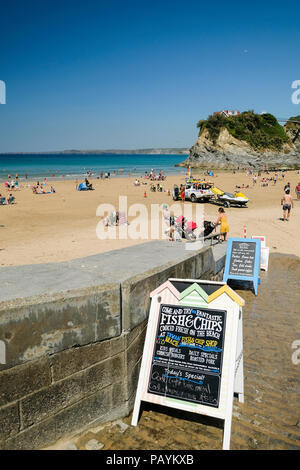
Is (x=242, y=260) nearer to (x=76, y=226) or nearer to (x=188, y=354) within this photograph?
(x=188, y=354)

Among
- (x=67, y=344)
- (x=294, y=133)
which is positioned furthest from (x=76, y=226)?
(x=294, y=133)

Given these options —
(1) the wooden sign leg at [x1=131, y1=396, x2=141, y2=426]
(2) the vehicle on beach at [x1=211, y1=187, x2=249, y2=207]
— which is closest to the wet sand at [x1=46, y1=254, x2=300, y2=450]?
(1) the wooden sign leg at [x1=131, y1=396, x2=141, y2=426]

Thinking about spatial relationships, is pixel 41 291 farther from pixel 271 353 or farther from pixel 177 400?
pixel 271 353

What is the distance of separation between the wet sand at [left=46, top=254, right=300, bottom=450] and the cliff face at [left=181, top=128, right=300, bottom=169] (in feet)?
257

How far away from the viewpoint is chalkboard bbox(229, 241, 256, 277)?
8.25 meters

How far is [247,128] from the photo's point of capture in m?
84.9

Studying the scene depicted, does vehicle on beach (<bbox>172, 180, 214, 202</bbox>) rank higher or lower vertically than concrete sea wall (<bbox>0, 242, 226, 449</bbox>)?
higher

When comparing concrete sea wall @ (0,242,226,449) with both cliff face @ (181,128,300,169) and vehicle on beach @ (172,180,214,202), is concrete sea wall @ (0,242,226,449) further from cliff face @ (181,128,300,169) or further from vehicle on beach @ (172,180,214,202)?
cliff face @ (181,128,300,169)

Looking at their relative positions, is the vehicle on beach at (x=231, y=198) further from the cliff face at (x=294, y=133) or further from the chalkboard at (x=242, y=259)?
the cliff face at (x=294, y=133)

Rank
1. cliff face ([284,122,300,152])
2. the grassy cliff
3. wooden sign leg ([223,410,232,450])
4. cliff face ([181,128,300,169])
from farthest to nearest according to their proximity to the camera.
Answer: cliff face ([284,122,300,152]) → the grassy cliff → cliff face ([181,128,300,169]) → wooden sign leg ([223,410,232,450])

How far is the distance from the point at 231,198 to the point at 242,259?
54.8 ft

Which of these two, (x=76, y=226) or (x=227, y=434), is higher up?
(x=76, y=226)

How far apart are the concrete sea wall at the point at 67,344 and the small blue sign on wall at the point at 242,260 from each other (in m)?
4.64

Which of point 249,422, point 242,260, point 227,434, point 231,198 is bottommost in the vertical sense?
point 249,422
